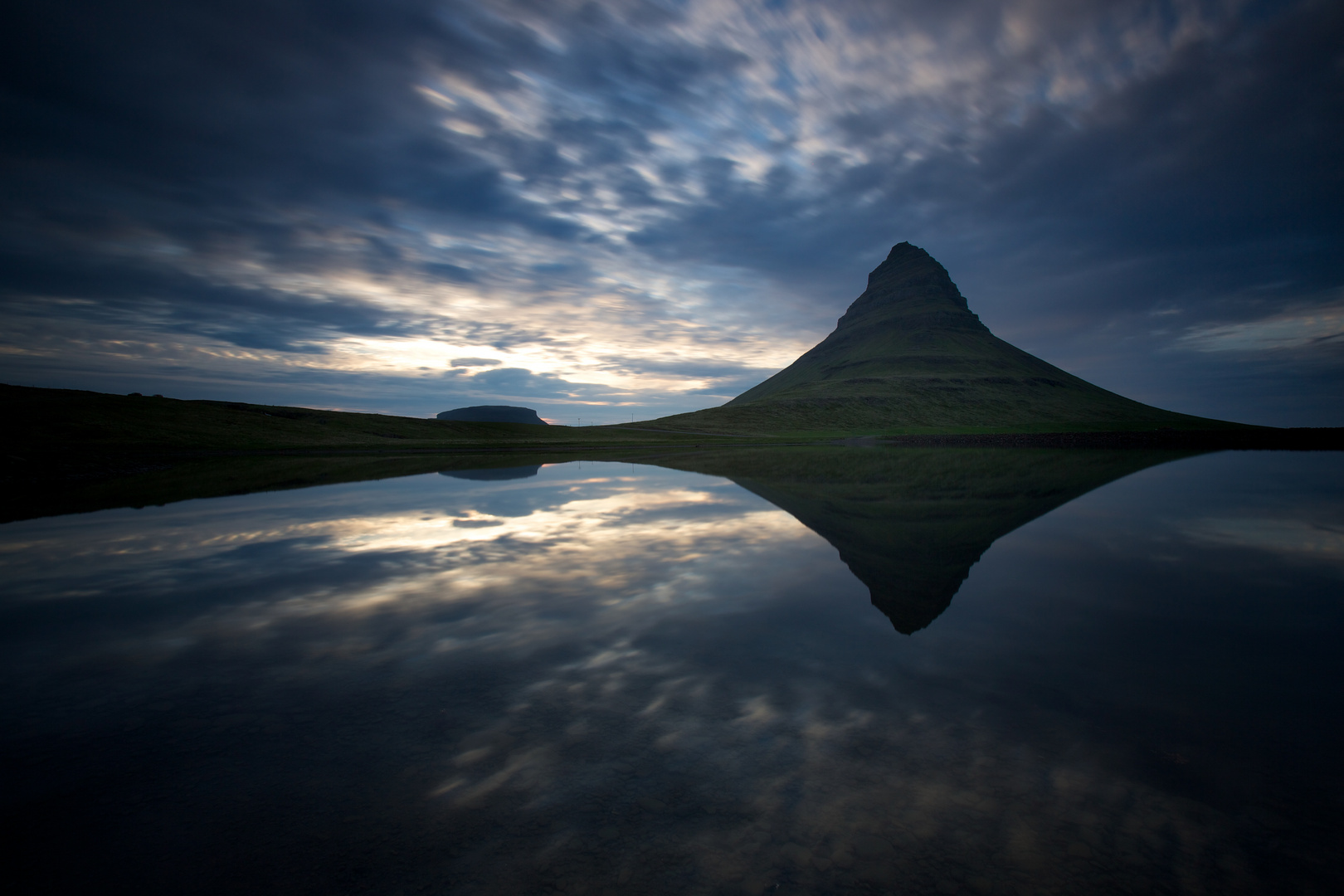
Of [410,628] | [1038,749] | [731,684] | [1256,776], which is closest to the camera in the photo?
[1256,776]

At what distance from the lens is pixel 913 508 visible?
20031 mm

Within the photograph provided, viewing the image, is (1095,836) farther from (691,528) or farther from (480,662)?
(691,528)

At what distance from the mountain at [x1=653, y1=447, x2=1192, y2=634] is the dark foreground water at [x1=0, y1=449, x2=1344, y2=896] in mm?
234

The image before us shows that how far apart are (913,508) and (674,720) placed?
16.7m

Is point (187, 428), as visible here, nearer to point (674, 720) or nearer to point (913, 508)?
point (913, 508)

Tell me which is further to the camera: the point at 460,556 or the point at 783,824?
the point at 460,556

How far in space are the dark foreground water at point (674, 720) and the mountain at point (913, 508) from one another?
234mm

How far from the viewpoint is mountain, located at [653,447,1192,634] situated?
10.8 metres

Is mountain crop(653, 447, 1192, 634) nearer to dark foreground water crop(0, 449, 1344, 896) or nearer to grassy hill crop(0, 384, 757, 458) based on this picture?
dark foreground water crop(0, 449, 1344, 896)

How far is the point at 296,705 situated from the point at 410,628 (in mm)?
2354

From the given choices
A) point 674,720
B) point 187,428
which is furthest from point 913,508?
point 187,428

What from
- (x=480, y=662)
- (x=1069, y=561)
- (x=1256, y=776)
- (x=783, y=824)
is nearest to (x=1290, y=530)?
(x=1069, y=561)

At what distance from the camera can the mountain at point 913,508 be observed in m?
10.8

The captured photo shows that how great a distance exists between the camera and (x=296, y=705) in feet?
20.6
